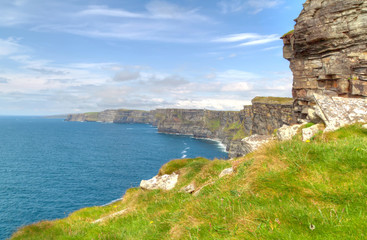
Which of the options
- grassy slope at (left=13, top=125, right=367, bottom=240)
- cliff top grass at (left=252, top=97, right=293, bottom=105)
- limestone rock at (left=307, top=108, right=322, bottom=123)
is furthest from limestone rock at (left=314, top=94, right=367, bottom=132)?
cliff top grass at (left=252, top=97, right=293, bottom=105)

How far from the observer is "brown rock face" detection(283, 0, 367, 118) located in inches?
909

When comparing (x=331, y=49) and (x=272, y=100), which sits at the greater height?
(x=331, y=49)

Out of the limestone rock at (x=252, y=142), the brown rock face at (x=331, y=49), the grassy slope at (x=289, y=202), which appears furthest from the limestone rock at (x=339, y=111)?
the brown rock face at (x=331, y=49)

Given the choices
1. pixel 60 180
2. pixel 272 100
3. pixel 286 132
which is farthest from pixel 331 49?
pixel 60 180

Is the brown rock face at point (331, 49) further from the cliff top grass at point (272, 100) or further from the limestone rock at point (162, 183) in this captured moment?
the cliff top grass at point (272, 100)

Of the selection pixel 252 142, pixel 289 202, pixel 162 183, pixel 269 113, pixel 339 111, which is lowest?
pixel 162 183

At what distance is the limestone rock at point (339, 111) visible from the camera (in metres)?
12.6

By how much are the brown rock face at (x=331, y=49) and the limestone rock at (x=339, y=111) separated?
7941 mm

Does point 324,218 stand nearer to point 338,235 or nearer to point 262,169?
point 338,235

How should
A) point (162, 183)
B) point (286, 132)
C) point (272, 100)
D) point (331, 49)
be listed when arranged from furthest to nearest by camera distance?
point (272, 100) < point (331, 49) < point (162, 183) < point (286, 132)

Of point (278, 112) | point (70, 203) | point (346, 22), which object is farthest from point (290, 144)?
point (278, 112)

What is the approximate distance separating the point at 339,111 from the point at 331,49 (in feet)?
56.6

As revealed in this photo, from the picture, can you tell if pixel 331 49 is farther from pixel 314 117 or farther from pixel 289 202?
pixel 289 202

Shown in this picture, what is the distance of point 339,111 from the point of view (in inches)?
529
